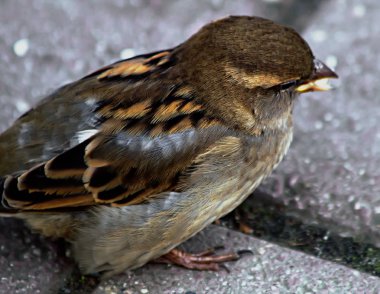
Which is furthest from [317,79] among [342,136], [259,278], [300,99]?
[259,278]

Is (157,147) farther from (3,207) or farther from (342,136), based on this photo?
(342,136)

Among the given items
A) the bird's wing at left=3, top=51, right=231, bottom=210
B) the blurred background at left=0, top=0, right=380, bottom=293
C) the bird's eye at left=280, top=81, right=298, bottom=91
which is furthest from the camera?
the blurred background at left=0, top=0, right=380, bottom=293

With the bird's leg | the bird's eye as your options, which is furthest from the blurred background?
the bird's eye

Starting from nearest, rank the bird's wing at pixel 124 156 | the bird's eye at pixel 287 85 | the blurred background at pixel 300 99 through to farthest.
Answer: the bird's wing at pixel 124 156
the bird's eye at pixel 287 85
the blurred background at pixel 300 99

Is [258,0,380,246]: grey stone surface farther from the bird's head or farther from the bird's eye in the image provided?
the bird's eye

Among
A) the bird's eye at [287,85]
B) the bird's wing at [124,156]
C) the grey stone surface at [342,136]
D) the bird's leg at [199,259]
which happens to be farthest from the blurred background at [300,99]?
the bird's eye at [287,85]

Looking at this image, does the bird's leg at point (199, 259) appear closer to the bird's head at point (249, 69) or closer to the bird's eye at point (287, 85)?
the bird's head at point (249, 69)
